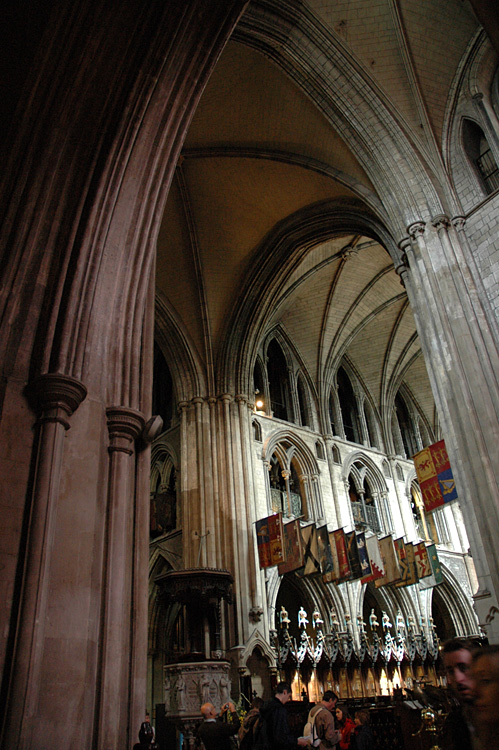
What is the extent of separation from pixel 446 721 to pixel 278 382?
17.1m

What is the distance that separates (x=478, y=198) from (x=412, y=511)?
43.5 ft

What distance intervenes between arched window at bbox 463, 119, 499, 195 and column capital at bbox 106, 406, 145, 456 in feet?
25.5

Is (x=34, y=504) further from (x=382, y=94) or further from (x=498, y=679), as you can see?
(x=382, y=94)

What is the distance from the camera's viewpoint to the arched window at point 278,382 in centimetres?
1878

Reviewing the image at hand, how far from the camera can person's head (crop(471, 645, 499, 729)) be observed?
1549 millimetres

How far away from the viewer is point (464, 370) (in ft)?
27.8

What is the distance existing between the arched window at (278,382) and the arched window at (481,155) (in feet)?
33.2

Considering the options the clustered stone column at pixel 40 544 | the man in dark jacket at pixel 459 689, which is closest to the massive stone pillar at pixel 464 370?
the man in dark jacket at pixel 459 689

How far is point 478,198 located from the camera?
31.6 ft

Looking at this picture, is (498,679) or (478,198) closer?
(498,679)

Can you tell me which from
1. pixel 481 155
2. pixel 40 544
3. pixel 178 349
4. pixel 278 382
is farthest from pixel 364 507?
pixel 40 544

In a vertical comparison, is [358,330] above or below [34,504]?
above

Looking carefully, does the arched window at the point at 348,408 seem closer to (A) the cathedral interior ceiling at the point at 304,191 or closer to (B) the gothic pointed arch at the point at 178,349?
(A) the cathedral interior ceiling at the point at 304,191

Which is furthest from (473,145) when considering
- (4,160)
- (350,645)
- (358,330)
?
(350,645)
